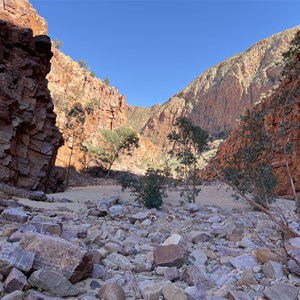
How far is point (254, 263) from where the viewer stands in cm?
340

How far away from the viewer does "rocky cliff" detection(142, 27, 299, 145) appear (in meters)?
84.3

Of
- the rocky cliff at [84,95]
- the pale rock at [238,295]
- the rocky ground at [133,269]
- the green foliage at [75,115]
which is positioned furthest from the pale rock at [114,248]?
the rocky cliff at [84,95]

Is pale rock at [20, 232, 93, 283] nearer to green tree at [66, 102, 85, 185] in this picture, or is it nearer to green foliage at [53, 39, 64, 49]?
green tree at [66, 102, 85, 185]

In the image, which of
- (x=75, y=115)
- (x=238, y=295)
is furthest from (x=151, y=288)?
(x=75, y=115)

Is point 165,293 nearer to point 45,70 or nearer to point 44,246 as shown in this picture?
point 44,246

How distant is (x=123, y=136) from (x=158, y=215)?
26557 millimetres

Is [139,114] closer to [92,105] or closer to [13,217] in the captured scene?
[92,105]

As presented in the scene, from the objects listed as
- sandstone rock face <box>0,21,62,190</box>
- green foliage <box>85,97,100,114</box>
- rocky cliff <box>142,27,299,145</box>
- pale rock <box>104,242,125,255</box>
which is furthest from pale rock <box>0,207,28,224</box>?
rocky cliff <box>142,27,299,145</box>

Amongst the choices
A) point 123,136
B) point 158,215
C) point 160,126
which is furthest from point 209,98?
point 158,215

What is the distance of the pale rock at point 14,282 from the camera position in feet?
7.72

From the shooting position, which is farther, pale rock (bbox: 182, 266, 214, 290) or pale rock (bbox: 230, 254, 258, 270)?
pale rock (bbox: 230, 254, 258, 270)

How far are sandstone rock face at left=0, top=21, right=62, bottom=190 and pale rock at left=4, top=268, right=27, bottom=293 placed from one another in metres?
10.3

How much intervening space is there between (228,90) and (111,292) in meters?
96.1

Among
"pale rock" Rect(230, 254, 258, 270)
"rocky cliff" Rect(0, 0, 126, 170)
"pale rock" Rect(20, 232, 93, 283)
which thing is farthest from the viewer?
Answer: "rocky cliff" Rect(0, 0, 126, 170)
